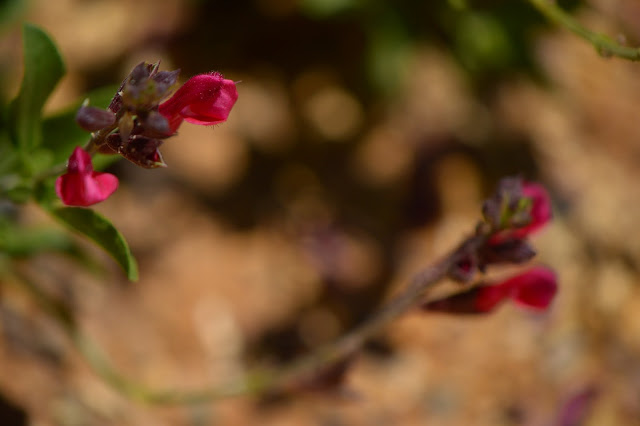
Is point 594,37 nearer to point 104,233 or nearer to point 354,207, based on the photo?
point 104,233

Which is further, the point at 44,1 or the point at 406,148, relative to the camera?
the point at 406,148

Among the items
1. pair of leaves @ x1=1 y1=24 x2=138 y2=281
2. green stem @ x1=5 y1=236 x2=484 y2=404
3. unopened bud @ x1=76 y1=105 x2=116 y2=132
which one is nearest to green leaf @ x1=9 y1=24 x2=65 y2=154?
pair of leaves @ x1=1 y1=24 x2=138 y2=281

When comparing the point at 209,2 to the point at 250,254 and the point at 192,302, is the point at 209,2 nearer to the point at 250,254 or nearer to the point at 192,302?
the point at 250,254

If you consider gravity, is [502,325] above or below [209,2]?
below

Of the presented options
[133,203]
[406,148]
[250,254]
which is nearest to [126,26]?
[133,203]

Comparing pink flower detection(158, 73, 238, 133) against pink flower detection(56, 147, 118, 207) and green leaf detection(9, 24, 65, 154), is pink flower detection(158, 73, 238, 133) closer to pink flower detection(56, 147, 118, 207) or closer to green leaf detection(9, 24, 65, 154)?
pink flower detection(56, 147, 118, 207)

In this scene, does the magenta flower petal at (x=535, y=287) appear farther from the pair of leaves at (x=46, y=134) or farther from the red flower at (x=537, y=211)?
the pair of leaves at (x=46, y=134)
